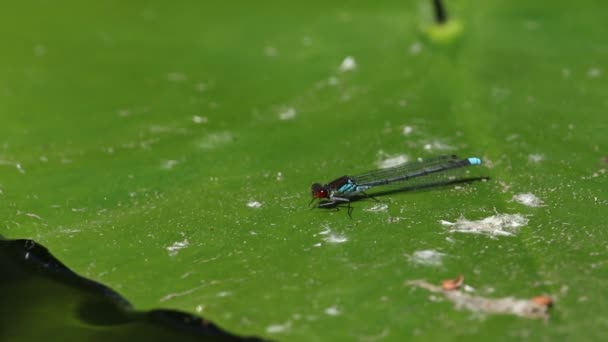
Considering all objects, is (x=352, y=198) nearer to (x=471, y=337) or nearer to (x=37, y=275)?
(x=471, y=337)

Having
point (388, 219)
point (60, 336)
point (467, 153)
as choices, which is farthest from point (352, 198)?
point (60, 336)

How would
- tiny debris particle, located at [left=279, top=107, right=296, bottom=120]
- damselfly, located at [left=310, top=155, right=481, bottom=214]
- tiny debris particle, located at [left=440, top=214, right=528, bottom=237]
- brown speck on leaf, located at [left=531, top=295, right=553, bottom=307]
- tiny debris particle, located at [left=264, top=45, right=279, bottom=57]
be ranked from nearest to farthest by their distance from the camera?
brown speck on leaf, located at [left=531, top=295, right=553, bottom=307]
tiny debris particle, located at [left=440, top=214, right=528, bottom=237]
damselfly, located at [left=310, top=155, right=481, bottom=214]
tiny debris particle, located at [left=279, top=107, right=296, bottom=120]
tiny debris particle, located at [left=264, top=45, right=279, bottom=57]

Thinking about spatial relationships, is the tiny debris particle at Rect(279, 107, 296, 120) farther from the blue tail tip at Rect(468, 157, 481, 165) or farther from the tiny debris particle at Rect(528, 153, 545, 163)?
the tiny debris particle at Rect(528, 153, 545, 163)

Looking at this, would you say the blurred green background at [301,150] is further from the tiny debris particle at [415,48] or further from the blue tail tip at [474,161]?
the blue tail tip at [474,161]

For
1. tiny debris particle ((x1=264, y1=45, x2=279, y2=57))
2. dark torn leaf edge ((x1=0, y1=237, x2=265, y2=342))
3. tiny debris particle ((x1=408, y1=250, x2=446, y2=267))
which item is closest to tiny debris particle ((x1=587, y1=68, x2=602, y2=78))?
tiny debris particle ((x1=264, y1=45, x2=279, y2=57))

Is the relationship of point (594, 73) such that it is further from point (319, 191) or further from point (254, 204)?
point (254, 204)

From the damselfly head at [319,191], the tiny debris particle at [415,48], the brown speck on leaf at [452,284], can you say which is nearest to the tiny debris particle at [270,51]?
the tiny debris particle at [415,48]
